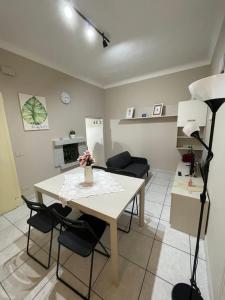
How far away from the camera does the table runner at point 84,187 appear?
151 cm

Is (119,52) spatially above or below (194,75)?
above

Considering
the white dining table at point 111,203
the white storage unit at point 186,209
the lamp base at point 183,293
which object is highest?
the white dining table at point 111,203

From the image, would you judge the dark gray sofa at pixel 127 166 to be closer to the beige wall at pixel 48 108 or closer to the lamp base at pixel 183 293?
the beige wall at pixel 48 108

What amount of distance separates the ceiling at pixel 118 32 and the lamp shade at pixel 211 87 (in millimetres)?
1589

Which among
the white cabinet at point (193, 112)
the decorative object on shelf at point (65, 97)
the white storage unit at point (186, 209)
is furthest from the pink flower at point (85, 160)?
the white cabinet at point (193, 112)

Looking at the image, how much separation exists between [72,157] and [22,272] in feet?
8.26

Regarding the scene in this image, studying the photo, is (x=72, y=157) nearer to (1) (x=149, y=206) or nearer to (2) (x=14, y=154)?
(2) (x=14, y=154)

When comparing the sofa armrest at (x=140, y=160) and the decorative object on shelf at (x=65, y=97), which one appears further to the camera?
the sofa armrest at (x=140, y=160)

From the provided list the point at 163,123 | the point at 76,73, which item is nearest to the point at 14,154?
the point at 76,73

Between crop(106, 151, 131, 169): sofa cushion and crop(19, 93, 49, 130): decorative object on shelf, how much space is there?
1663 millimetres

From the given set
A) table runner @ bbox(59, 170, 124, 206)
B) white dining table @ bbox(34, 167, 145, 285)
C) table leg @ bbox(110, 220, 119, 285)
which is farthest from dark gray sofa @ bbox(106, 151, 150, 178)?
table leg @ bbox(110, 220, 119, 285)

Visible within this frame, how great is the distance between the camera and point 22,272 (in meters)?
1.47

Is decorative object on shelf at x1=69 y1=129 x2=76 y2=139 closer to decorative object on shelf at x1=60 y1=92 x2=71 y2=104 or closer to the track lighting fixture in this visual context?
decorative object on shelf at x1=60 y1=92 x2=71 y2=104

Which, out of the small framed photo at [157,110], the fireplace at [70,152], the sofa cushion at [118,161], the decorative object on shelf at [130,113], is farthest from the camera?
the decorative object on shelf at [130,113]
